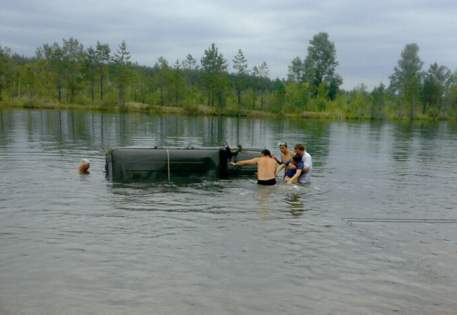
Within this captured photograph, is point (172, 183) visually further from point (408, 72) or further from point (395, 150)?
point (408, 72)

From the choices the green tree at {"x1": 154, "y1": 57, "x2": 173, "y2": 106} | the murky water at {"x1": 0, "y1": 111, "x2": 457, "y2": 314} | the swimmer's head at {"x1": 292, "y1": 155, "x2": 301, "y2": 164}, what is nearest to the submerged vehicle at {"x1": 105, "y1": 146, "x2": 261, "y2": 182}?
the murky water at {"x1": 0, "y1": 111, "x2": 457, "y2": 314}

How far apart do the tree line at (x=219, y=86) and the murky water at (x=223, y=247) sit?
83800 millimetres

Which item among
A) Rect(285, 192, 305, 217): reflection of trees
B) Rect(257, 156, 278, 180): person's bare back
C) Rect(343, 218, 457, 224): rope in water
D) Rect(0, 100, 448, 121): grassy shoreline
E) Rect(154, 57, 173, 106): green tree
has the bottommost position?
Rect(343, 218, 457, 224): rope in water

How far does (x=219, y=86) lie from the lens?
340 ft

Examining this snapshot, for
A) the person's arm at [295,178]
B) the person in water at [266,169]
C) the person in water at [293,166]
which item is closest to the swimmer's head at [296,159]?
the person in water at [293,166]

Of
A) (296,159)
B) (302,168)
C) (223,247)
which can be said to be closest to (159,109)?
(296,159)

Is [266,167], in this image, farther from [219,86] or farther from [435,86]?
[435,86]

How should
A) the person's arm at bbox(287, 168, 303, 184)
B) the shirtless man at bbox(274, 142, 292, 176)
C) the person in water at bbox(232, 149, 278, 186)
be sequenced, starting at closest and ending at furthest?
the person in water at bbox(232, 149, 278, 186) → the person's arm at bbox(287, 168, 303, 184) → the shirtless man at bbox(274, 142, 292, 176)

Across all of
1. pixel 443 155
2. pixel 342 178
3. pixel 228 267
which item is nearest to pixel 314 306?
pixel 228 267

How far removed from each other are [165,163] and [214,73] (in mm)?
91305

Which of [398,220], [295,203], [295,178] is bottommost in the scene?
[398,220]

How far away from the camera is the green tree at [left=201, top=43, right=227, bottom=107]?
341 ft

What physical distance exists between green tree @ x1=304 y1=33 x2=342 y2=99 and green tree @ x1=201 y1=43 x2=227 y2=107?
24331 millimetres

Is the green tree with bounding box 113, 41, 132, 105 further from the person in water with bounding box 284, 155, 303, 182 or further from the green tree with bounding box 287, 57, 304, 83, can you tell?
the person in water with bounding box 284, 155, 303, 182
